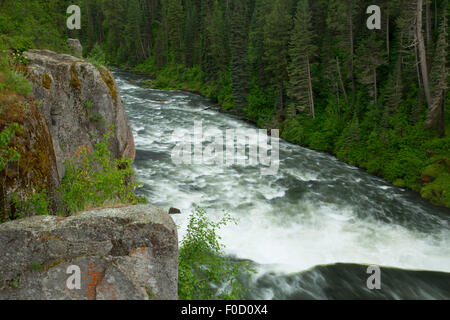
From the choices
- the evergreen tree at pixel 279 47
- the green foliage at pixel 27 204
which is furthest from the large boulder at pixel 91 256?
the evergreen tree at pixel 279 47

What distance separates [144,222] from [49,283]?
5.74 ft

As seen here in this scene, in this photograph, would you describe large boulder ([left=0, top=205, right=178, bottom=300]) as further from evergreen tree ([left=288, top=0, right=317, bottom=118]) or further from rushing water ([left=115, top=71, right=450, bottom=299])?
evergreen tree ([left=288, top=0, right=317, bottom=118])

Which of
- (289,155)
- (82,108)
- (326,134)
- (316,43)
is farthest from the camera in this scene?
(316,43)

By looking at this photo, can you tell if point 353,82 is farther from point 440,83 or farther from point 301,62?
point 440,83

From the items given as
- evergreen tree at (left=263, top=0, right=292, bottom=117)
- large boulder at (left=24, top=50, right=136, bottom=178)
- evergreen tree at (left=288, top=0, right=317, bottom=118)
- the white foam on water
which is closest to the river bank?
the white foam on water

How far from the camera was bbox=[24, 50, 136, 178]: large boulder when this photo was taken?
9712 millimetres

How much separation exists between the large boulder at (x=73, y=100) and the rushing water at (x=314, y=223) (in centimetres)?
574

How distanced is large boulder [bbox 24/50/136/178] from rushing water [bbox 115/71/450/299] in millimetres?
5737

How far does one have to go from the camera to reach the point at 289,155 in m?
25.7

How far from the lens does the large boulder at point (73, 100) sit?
382 inches

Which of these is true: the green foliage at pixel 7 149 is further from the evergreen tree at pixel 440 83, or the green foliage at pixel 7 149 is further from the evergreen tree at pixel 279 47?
the evergreen tree at pixel 279 47

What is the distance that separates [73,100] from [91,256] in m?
7.76
